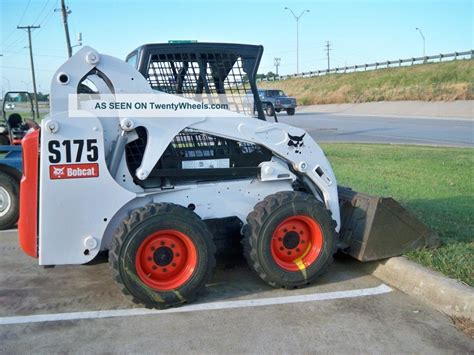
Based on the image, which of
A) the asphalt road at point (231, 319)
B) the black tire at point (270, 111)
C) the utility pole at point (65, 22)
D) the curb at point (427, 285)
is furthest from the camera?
the utility pole at point (65, 22)

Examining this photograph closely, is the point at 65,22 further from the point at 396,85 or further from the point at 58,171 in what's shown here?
the point at 58,171

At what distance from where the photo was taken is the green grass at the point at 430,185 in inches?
196

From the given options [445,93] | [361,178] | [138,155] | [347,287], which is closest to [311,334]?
[347,287]

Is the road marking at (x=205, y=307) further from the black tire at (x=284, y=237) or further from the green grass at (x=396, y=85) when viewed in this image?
the green grass at (x=396, y=85)

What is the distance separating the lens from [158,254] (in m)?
4.39

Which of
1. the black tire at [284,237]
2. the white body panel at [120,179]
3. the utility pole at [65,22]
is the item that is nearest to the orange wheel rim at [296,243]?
the black tire at [284,237]

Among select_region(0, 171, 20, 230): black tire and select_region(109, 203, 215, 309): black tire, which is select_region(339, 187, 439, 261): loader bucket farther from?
select_region(0, 171, 20, 230): black tire

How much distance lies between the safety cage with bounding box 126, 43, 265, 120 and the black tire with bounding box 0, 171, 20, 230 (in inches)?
122

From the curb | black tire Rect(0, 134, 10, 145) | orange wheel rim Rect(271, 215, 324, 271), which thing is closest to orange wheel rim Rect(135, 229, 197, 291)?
orange wheel rim Rect(271, 215, 324, 271)

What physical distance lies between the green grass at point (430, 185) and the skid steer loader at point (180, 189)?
411 mm

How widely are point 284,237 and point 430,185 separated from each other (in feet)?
15.0

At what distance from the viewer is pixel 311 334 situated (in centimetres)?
384

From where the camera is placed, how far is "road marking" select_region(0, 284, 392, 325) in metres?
4.18

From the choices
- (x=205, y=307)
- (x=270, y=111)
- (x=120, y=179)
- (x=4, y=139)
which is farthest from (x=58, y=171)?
(x=4, y=139)
